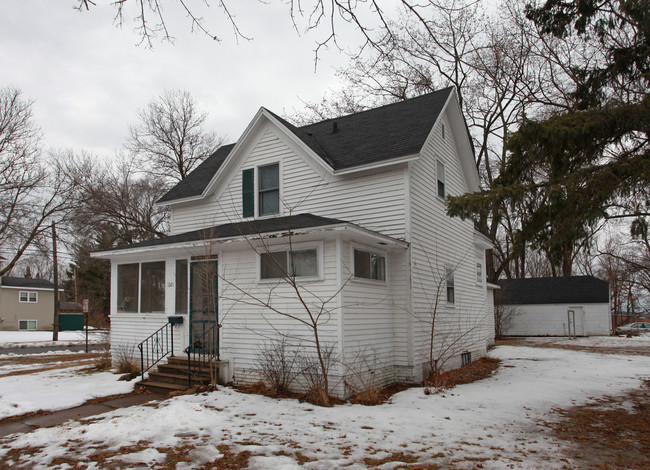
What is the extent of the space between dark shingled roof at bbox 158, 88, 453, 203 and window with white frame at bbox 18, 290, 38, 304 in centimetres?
3597

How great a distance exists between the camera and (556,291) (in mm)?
31484

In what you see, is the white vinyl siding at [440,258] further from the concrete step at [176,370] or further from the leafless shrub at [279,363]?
the concrete step at [176,370]

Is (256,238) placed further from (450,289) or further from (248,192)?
(450,289)

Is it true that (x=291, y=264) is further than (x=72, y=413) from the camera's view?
Yes

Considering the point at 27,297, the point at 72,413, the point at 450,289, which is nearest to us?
the point at 72,413

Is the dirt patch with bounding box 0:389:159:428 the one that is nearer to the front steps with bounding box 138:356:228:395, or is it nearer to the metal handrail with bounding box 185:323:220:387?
the front steps with bounding box 138:356:228:395

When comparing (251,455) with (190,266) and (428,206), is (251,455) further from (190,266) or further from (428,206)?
(428,206)

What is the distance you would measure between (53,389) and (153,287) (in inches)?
124

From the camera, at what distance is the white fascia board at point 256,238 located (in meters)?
9.29

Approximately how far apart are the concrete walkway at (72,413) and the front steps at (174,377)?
0.30 meters

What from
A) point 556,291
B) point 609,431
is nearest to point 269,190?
point 609,431

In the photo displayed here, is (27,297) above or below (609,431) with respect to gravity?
above

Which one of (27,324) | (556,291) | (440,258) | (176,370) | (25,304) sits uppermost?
(440,258)

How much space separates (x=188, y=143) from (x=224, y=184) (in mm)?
18386
